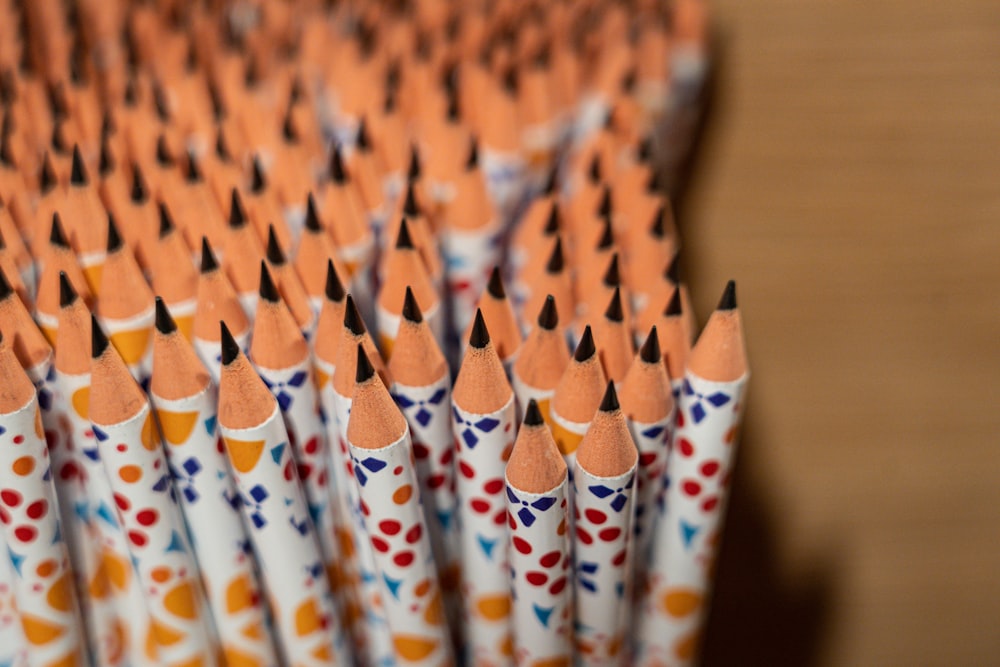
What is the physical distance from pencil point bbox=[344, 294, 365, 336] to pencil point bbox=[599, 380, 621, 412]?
0.41 ft

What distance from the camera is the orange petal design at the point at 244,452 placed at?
→ 0.44 m

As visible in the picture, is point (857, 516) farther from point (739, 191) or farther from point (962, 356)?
point (739, 191)

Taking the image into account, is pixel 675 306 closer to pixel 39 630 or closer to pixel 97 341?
pixel 97 341

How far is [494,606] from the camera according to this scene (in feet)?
1.75

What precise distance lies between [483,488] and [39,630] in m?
0.27

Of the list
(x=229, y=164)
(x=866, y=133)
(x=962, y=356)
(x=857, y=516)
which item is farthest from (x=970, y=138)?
(x=229, y=164)

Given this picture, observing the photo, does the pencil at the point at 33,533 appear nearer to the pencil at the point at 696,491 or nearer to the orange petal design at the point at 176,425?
the orange petal design at the point at 176,425

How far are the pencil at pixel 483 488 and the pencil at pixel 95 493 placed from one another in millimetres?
191

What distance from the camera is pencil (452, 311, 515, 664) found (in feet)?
1.44

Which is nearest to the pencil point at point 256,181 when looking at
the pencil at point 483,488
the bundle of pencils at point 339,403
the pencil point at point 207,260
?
the bundle of pencils at point 339,403

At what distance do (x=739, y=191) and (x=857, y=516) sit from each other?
40cm

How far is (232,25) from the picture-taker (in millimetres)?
943

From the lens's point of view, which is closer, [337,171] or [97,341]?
[97,341]

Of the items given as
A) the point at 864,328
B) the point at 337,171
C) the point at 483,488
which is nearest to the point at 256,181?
the point at 337,171
